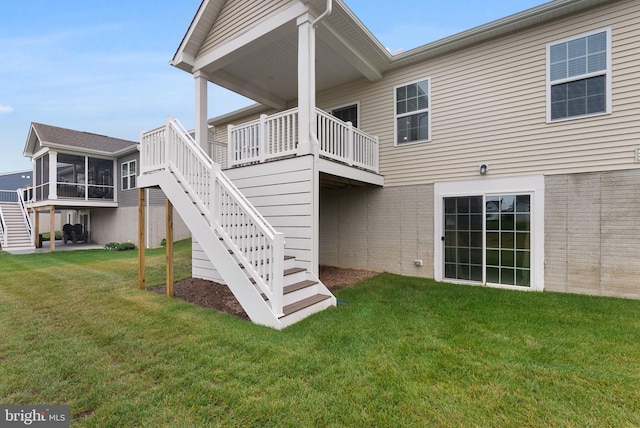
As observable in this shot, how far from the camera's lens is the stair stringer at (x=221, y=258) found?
12.4ft

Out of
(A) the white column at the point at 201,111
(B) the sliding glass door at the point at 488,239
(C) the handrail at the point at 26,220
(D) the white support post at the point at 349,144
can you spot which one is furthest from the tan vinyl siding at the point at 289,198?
(C) the handrail at the point at 26,220

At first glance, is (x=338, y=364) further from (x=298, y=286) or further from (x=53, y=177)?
(x=53, y=177)

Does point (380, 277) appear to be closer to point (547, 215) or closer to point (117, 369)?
point (547, 215)

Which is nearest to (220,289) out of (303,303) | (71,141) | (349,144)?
(303,303)

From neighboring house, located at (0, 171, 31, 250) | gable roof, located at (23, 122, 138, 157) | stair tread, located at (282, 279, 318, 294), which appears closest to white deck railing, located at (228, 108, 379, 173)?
stair tread, located at (282, 279, 318, 294)

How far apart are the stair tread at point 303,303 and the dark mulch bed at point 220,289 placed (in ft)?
2.38

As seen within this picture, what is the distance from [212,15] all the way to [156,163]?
3524 mm

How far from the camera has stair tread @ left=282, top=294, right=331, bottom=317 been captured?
Answer: 154 inches

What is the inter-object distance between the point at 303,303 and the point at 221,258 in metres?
1.37

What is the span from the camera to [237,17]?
Result: 600 cm

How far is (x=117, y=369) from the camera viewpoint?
2695 mm

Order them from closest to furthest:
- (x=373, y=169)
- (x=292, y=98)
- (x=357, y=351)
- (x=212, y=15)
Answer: (x=357, y=351), (x=212, y=15), (x=373, y=169), (x=292, y=98)

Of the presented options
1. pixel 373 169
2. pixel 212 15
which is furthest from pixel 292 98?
pixel 373 169

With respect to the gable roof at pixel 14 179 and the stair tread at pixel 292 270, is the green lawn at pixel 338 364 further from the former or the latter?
the gable roof at pixel 14 179
